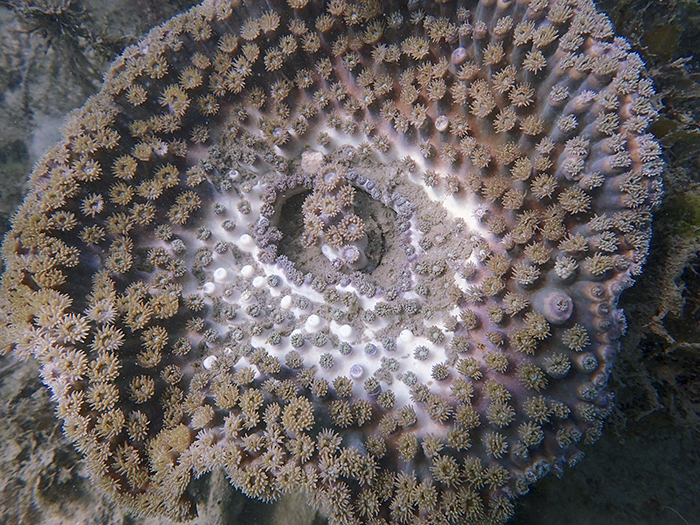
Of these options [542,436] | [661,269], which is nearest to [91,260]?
[542,436]

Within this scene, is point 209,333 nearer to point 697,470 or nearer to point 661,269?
point 661,269

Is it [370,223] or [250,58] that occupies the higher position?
[250,58]

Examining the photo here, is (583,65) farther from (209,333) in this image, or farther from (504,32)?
(209,333)

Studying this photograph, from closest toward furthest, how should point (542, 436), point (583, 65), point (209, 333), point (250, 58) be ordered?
point (542, 436)
point (583, 65)
point (209, 333)
point (250, 58)

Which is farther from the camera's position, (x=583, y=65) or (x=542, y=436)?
(x=583, y=65)

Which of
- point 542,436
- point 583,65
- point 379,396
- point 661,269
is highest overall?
point 583,65

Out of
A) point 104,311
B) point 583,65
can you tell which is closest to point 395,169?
point 583,65

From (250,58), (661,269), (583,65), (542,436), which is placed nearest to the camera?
(542,436)
